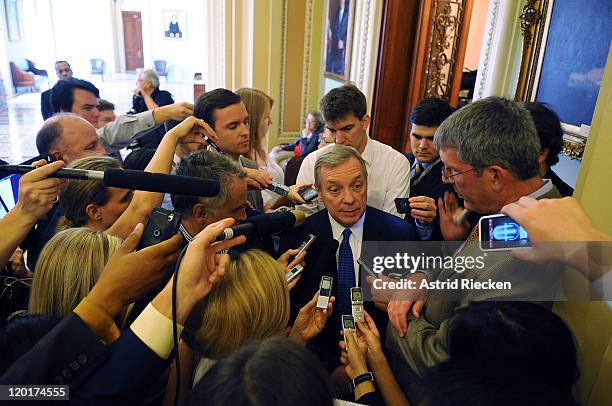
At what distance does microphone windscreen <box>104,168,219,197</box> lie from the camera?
3.43 feet

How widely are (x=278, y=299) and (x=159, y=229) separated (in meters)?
0.38

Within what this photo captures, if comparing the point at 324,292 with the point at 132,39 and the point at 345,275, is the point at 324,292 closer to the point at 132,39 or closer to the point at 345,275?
the point at 345,275

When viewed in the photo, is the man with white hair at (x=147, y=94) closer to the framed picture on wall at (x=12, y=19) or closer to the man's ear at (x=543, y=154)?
the man's ear at (x=543, y=154)

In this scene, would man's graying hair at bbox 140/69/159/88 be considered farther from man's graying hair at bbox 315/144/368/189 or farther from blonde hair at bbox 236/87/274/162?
man's graying hair at bbox 315/144/368/189

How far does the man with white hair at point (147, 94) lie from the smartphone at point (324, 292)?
3790mm

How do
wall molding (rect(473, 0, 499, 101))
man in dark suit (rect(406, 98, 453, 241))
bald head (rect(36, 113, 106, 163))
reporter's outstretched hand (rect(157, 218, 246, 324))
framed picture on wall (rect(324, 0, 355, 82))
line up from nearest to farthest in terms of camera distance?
reporter's outstretched hand (rect(157, 218, 246, 324)) → bald head (rect(36, 113, 106, 163)) → man in dark suit (rect(406, 98, 453, 241)) → wall molding (rect(473, 0, 499, 101)) → framed picture on wall (rect(324, 0, 355, 82))

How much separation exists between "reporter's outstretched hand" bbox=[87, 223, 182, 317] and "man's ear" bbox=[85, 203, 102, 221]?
0.60 m

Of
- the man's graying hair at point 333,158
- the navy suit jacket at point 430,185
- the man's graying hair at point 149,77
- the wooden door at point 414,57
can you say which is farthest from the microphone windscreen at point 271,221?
the man's graying hair at point 149,77

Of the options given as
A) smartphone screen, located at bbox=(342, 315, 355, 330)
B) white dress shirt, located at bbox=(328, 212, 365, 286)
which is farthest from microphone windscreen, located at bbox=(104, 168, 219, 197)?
white dress shirt, located at bbox=(328, 212, 365, 286)

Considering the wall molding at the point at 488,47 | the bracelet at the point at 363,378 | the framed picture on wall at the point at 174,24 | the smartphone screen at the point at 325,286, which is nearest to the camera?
the bracelet at the point at 363,378

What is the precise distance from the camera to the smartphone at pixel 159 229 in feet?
3.82

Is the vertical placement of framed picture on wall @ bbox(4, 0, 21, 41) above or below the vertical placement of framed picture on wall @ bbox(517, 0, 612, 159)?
above

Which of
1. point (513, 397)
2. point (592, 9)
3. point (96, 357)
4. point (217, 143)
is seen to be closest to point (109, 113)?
point (217, 143)

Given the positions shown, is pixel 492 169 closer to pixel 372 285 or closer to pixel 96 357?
pixel 372 285
